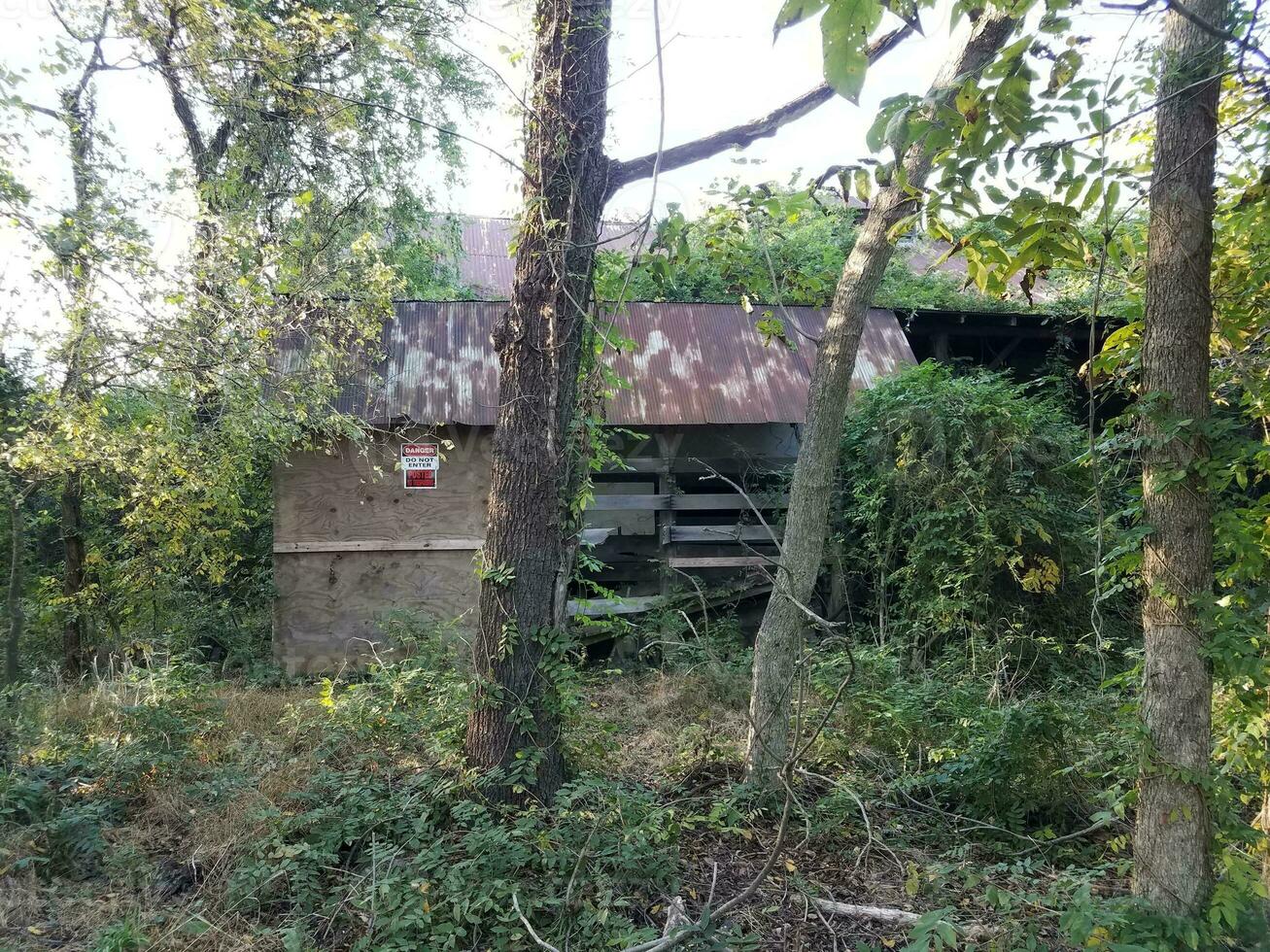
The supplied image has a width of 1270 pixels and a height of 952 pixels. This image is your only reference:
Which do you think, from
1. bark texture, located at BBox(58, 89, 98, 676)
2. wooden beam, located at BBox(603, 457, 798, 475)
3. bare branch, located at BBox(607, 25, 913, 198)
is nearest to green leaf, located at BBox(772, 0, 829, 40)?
bare branch, located at BBox(607, 25, 913, 198)

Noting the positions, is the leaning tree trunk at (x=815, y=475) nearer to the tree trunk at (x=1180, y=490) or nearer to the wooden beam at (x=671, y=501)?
the tree trunk at (x=1180, y=490)

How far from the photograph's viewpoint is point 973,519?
24.1ft

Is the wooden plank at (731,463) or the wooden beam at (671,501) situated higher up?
the wooden plank at (731,463)

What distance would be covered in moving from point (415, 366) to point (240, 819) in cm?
532

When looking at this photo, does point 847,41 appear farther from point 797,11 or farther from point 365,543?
point 365,543

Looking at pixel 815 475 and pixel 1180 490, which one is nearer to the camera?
pixel 1180 490

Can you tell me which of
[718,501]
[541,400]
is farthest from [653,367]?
[541,400]

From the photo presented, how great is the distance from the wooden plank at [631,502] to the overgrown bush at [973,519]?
6.77 ft

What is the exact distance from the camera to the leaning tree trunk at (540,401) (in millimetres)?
4289

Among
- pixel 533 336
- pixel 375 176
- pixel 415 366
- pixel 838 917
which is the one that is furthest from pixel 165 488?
pixel 838 917

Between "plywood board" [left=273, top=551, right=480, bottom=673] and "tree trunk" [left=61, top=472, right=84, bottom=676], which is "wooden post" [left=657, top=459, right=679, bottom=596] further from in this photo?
"tree trunk" [left=61, top=472, right=84, bottom=676]

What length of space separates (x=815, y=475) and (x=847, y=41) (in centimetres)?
327

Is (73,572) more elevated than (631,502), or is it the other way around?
(631,502)

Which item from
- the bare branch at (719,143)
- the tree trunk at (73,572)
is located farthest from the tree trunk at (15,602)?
the bare branch at (719,143)
